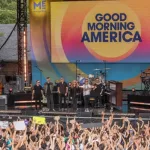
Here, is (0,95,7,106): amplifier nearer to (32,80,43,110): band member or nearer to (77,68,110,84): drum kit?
(32,80,43,110): band member

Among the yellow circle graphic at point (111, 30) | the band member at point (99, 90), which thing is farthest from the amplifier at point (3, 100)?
the yellow circle graphic at point (111, 30)

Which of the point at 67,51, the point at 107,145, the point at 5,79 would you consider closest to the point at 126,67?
the point at 67,51

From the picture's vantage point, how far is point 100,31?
21641mm

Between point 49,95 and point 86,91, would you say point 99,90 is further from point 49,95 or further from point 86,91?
point 49,95

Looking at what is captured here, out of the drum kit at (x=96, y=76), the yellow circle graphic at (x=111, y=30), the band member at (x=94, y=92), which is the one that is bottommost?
the band member at (x=94, y=92)

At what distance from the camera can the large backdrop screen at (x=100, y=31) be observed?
2130 centimetres

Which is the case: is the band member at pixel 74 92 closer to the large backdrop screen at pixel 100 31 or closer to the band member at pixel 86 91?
the band member at pixel 86 91

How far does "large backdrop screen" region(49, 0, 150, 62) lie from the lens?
69.9ft

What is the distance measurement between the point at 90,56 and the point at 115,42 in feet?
4.66

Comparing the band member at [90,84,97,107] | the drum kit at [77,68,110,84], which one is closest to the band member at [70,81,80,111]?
the band member at [90,84,97,107]

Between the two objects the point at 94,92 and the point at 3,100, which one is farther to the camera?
the point at 3,100

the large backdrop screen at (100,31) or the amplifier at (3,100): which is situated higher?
the large backdrop screen at (100,31)

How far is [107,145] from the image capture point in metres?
7.98

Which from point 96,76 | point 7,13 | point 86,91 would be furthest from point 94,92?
point 7,13
